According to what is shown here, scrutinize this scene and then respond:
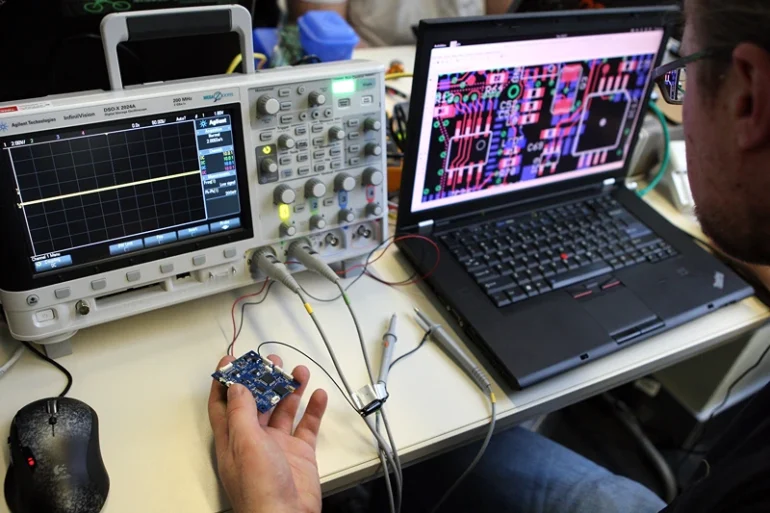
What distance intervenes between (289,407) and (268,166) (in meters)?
0.32

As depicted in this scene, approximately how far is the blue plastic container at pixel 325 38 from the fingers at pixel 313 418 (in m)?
0.90

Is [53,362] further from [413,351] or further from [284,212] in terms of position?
[413,351]

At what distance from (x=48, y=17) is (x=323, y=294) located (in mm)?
549

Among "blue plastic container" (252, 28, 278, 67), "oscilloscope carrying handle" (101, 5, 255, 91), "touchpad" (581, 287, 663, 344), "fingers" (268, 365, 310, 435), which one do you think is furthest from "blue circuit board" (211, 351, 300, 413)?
"blue plastic container" (252, 28, 278, 67)

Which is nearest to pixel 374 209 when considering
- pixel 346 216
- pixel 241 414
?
pixel 346 216

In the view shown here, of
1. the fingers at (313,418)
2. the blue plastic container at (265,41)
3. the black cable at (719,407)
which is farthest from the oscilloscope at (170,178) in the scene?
the black cable at (719,407)

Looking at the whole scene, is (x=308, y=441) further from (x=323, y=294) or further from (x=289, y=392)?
(x=323, y=294)

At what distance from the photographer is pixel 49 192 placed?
2.44 ft

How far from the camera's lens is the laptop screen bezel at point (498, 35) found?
0.91m

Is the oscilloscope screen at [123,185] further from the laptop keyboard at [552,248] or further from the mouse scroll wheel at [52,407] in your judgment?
the laptop keyboard at [552,248]

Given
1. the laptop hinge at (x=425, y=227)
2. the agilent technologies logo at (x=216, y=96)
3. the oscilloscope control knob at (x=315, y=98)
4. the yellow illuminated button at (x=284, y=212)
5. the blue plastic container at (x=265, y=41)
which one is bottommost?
the laptop hinge at (x=425, y=227)

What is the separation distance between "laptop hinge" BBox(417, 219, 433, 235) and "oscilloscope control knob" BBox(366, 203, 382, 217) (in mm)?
101

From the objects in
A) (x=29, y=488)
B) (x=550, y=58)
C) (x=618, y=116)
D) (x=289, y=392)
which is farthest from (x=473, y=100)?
(x=29, y=488)

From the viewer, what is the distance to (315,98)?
33.4 inches
